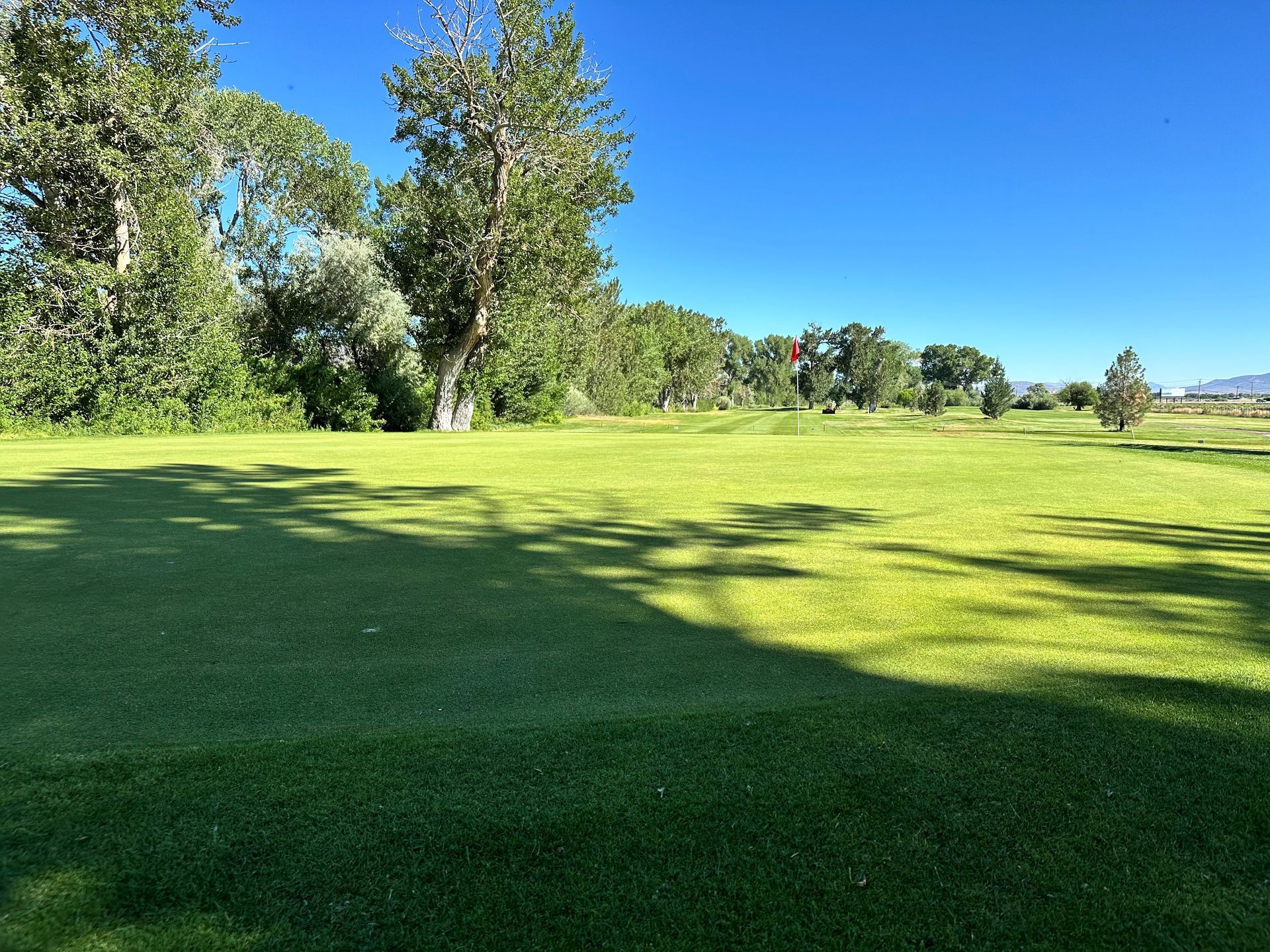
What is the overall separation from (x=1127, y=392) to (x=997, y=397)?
15.4 metres

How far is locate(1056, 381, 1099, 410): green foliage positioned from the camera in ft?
240

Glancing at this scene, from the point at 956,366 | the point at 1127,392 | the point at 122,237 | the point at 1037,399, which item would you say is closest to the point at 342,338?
the point at 122,237

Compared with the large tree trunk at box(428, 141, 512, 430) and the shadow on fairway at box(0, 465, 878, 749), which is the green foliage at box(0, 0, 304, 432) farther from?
the shadow on fairway at box(0, 465, 878, 749)

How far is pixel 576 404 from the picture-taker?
Answer: 1983 inches

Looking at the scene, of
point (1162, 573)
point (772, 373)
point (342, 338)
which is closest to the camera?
point (1162, 573)

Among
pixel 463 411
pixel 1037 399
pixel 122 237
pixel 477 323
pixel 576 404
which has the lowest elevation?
pixel 463 411

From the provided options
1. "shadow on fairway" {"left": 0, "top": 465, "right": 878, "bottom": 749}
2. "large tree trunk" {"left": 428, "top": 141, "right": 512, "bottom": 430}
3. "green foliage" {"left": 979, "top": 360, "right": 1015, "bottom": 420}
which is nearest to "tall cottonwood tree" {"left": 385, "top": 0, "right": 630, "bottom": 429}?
"large tree trunk" {"left": 428, "top": 141, "right": 512, "bottom": 430}

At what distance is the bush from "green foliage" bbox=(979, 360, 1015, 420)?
102 feet

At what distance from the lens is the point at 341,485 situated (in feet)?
33.6

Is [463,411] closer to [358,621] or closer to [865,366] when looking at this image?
[358,621]

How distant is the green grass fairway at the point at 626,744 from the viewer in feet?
5.98

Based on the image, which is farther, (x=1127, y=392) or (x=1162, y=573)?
(x=1127, y=392)

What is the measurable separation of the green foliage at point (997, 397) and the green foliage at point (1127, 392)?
14.3m

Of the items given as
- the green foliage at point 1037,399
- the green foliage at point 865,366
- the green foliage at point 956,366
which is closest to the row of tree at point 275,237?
the green foliage at point 865,366
